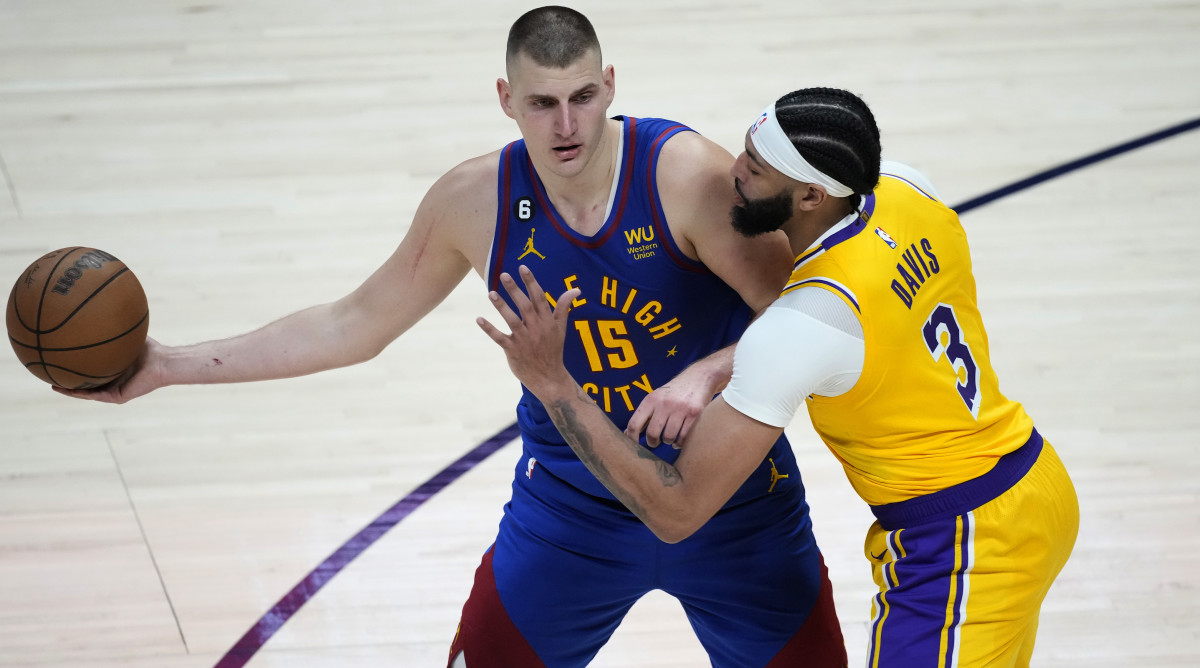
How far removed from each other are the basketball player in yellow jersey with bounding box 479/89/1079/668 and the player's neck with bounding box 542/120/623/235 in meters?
0.37

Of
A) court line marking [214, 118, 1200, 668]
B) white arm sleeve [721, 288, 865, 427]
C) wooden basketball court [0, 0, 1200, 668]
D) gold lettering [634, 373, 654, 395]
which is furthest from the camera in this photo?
wooden basketball court [0, 0, 1200, 668]

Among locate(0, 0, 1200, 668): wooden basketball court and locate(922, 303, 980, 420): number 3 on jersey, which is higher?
locate(922, 303, 980, 420): number 3 on jersey

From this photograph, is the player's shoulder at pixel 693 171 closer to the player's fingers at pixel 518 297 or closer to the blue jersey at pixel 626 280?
the blue jersey at pixel 626 280

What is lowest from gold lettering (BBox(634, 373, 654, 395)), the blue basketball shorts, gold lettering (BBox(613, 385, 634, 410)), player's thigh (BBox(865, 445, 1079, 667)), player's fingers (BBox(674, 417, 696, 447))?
the blue basketball shorts

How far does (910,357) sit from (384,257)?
381cm

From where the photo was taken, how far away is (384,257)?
5.91m

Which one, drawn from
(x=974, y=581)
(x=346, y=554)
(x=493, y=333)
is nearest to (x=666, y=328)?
(x=493, y=333)

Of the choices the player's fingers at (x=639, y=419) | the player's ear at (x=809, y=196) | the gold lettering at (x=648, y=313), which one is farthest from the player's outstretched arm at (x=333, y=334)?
the player's ear at (x=809, y=196)

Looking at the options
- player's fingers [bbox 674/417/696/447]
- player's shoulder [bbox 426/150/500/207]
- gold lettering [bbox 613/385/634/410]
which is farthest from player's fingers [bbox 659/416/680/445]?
player's shoulder [bbox 426/150/500/207]

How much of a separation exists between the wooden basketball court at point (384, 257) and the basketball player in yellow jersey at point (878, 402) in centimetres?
142

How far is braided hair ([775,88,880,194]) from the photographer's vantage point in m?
2.58

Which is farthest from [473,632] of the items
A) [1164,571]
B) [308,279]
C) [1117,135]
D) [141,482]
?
[1117,135]

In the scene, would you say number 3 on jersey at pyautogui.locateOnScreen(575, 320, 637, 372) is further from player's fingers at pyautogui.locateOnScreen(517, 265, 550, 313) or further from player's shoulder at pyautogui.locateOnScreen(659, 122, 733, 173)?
player's fingers at pyautogui.locateOnScreen(517, 265, 550, 313)

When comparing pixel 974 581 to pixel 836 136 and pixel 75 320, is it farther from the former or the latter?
pixel 75 320
